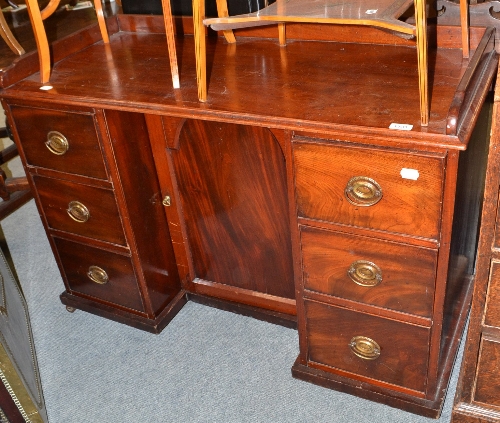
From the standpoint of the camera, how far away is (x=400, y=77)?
1.62 meters

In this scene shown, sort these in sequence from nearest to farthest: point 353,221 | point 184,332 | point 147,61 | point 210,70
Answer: point 353,221 < point 210,70 < point 147,61 < point 184,332

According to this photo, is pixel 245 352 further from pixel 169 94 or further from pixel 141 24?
pixel 141 24

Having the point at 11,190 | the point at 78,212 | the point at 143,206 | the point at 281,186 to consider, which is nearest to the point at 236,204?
the point at 281,186

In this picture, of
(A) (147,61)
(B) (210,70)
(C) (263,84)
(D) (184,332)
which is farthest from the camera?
(D) (184,332)

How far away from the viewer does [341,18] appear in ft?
4.72

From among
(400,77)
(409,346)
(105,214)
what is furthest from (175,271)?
(400,77)

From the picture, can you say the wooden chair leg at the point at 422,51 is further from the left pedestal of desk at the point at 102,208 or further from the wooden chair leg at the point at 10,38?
the wooden chair leg at the point at 10,38

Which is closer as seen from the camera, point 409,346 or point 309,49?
point 409,346

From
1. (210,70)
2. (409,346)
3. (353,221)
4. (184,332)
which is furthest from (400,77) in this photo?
(184,332)

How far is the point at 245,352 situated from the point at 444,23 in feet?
4.01

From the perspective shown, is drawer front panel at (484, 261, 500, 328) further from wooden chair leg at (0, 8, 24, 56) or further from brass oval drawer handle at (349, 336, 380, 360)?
wooden chair leg at (0, 8, 24, 56)

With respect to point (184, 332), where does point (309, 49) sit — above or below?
above

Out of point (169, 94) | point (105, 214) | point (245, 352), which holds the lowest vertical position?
point (245, 352)

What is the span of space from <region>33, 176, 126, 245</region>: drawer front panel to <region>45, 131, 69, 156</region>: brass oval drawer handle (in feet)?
0.40
